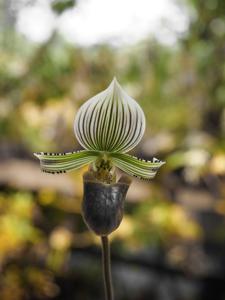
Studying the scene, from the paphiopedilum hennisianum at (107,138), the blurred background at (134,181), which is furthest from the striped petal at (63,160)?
the blurred background at (134,181)

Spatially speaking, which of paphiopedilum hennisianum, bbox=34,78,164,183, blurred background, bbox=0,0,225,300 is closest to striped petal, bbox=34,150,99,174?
paphiopedilum hennisianum, bbox=34,78,164,183

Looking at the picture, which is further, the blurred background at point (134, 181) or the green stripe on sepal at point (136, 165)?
the blurred background at point (134, 181)

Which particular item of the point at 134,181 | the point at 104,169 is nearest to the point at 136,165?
the point at 104,169

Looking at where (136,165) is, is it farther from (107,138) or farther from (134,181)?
(134,181)

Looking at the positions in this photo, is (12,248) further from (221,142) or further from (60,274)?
(221,142)

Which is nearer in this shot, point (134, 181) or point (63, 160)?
point (63, 160)

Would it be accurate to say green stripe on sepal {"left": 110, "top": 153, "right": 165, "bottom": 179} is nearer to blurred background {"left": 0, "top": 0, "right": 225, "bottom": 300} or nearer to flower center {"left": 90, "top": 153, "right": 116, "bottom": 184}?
flower center {"left": 90, "top": 153, "right": 116, "bottom": 184}

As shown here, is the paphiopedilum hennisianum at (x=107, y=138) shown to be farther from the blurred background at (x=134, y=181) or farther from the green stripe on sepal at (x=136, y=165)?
the blurred background at (x=134, y=181)

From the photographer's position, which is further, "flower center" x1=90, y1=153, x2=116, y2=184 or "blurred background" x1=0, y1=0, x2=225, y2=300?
"blurred background" x1=0, y1=0, x2=225, y2=300
